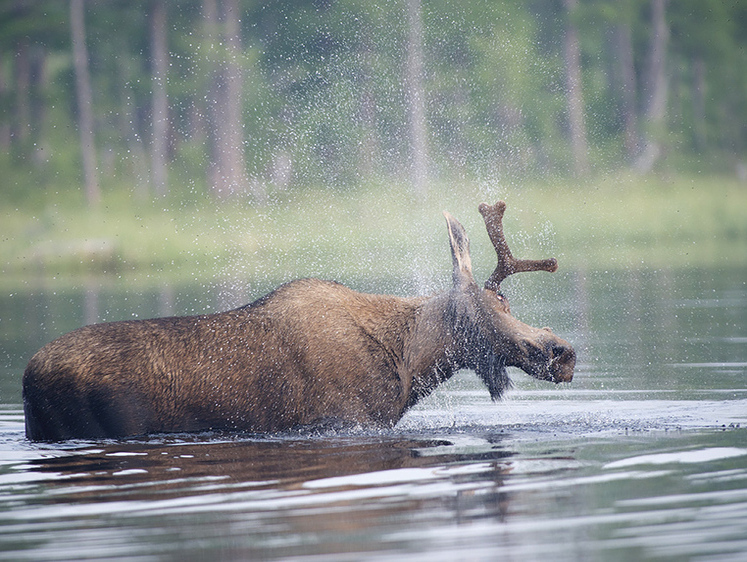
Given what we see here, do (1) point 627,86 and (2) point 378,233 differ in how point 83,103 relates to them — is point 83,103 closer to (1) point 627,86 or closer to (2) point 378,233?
(2) point 378,233

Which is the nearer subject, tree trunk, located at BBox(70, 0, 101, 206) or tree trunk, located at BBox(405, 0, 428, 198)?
tree trunk, located at BBox(405, 0, 428, 198)

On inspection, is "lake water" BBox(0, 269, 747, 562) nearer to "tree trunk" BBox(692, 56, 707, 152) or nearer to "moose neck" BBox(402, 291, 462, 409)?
"moose neck" BBox(402, 291, 462, 409)

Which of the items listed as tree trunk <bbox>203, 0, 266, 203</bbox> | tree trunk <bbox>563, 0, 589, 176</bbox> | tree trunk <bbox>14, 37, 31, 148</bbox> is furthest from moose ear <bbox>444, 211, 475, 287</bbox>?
tree trunk <bbox>14, 37, 31, 148</bbox>

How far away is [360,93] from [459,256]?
34.4m

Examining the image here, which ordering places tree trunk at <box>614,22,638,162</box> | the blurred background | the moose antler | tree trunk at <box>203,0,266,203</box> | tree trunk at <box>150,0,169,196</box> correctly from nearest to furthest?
the moose antler < the blurred background < tree trunk at <box>203,0,266,203</box> < tree trunk at <box>150,0,169,196</box> < tree trunk at <box>614,22,638,162</box>

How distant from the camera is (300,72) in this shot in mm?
44750

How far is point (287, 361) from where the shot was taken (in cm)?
881

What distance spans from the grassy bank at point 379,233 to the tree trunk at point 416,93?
2093mm

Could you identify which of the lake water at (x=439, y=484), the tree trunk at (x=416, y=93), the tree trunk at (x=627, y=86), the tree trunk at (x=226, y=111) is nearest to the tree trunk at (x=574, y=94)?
the tree trunk at (x=627, y=86)

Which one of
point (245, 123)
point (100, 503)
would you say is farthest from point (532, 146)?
point (100, 503)

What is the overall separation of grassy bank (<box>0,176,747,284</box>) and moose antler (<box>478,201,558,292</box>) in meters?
14.5

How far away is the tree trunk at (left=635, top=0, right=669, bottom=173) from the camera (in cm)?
4494

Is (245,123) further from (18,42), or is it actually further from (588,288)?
(588,288)

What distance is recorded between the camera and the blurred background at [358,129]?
32906 millimetres
